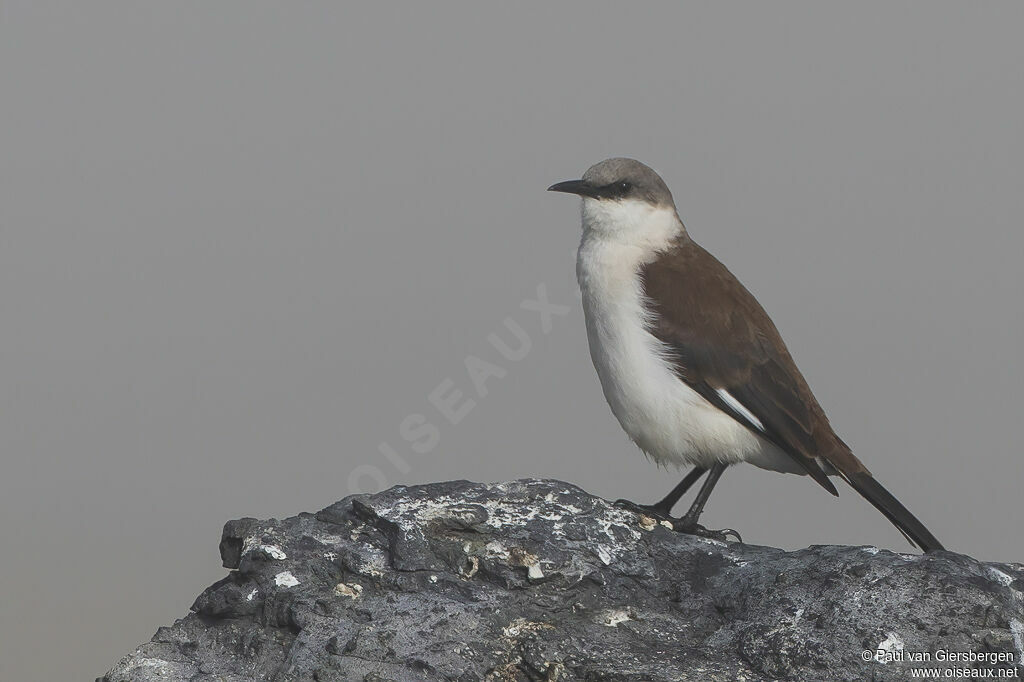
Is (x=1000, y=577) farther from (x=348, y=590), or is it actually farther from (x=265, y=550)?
(x=265, y=550)

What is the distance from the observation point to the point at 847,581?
579 centimetres

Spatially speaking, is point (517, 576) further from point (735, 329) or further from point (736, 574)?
point (735, 329)

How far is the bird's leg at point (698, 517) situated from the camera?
741 centimetres

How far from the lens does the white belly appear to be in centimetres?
763

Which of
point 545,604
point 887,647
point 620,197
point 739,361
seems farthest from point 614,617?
point 620,197

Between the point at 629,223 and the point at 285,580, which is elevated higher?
the point at 629,223

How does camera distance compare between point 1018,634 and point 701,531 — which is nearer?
Answer: point 1018,634

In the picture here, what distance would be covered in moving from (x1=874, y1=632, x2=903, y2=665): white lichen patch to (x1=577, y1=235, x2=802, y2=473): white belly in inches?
87.4

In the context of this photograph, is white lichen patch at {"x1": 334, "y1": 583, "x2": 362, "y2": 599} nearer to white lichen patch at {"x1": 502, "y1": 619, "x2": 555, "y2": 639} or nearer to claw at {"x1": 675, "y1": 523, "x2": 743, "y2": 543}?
white lichen patch at {"x1": 502, "y1": 619, "x2": 555, "y2": 639}

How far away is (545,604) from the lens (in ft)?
20.3

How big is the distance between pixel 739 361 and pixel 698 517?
1.01m

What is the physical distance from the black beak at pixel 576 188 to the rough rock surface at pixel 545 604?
7.47ft

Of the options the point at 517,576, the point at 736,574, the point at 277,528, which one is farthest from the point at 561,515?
the point at 277,528

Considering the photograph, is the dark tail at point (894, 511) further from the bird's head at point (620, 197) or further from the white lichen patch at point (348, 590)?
the white lichen patch at point (348, 590)
